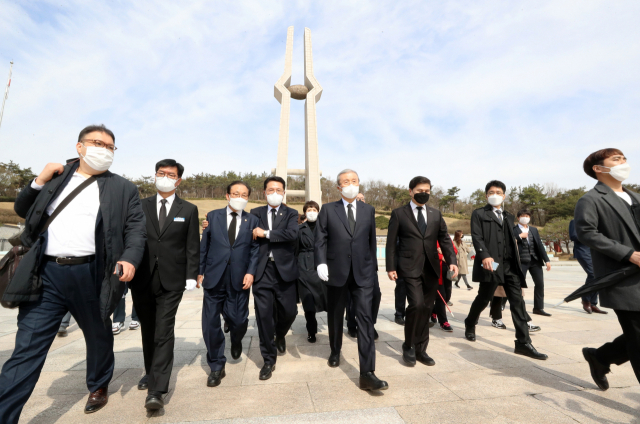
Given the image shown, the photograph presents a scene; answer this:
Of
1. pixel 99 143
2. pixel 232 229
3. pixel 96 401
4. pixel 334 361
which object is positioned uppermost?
pixel 99 143

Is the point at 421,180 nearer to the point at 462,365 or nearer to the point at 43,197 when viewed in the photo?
the point at 462,365

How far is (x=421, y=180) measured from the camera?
3895mm

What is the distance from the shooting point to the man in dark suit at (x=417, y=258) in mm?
3551

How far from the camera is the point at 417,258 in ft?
12.0

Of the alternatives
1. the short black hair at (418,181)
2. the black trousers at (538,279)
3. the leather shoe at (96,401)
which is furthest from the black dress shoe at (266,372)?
the black trousers at (538,279)

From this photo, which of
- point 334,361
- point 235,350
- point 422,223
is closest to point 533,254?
point 422,223

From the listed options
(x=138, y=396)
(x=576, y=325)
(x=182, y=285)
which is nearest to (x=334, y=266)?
(x=182, y=285)

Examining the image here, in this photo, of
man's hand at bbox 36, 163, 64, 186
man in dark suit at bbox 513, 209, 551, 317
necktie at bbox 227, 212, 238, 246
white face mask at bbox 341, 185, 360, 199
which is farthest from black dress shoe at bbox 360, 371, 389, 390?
man in dark suit at bbox 513, 209, 551, 317

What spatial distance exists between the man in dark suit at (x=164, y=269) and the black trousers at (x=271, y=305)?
755 mm

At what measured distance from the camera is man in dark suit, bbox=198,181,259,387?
10.5 ft

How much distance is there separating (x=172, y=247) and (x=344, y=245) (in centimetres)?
164

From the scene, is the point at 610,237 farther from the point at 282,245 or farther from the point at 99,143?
the point at 99,143

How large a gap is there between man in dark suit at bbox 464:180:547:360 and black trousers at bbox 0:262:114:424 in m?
3.96

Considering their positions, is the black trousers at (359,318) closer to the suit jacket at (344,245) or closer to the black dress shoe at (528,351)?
the suit jacket at (344,245)
